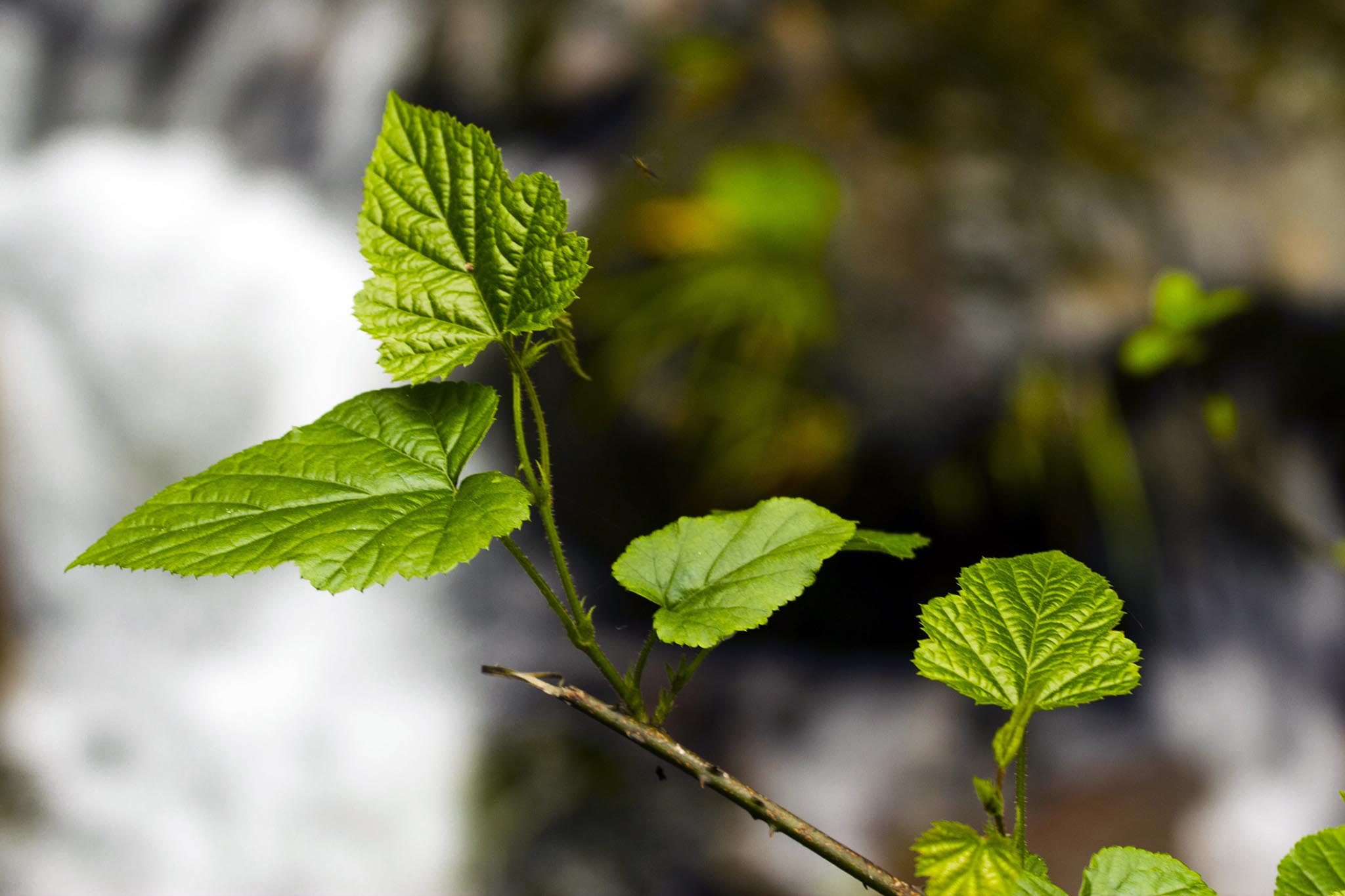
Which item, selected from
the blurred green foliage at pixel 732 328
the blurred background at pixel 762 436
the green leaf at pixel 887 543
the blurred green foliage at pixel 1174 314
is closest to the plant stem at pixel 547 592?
the green leaf at pixel 887 543

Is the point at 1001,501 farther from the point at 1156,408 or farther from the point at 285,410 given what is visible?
the point at 285,410

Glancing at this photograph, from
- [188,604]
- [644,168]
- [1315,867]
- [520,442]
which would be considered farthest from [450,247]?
[188,604]

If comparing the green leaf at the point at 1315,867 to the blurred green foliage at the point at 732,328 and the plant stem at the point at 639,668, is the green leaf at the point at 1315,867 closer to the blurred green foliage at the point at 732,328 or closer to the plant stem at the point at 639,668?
the plant stem at the point at 639,668

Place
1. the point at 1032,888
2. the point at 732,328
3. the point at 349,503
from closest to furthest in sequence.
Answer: the point at 1032,888
the point at 349,503
the point at 732,328

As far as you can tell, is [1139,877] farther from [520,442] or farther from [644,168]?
[644,168]

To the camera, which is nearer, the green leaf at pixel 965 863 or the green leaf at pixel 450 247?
the green leaf at pixel 965 863

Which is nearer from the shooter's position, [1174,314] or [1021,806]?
[1021,806]

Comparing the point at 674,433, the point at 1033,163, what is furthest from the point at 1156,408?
the point at 674,433
